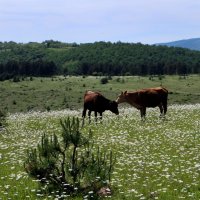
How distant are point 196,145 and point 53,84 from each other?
90.3m

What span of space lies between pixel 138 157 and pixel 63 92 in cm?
7486

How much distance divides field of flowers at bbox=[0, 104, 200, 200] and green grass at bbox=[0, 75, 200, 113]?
3698 centimetres

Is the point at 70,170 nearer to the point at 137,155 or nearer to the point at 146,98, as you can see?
the point at 137,155

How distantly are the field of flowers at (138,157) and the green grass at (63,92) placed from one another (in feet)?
121

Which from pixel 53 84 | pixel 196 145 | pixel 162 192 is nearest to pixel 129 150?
pixel 196 145

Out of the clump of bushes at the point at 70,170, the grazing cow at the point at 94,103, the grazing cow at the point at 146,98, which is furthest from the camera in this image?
the grazing cow at the point at 146,98

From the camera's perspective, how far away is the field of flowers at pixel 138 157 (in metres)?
12.6

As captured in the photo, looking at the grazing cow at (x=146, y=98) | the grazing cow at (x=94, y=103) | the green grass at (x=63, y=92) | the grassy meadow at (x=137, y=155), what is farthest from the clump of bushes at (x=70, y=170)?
the green grass at (x=63, y=92)

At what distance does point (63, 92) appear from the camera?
9094 cm

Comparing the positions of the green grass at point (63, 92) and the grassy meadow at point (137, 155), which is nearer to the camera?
the grassy meadow at point (137, 155)

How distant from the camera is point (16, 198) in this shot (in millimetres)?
12164

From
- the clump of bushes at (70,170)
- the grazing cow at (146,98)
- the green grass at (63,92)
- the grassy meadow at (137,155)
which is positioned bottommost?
the green grass at (63,92)

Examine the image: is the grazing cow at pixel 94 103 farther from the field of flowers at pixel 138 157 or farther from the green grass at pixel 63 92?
the green grass at pixel 63 92

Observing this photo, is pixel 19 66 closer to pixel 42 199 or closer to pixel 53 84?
pixel 53 84
